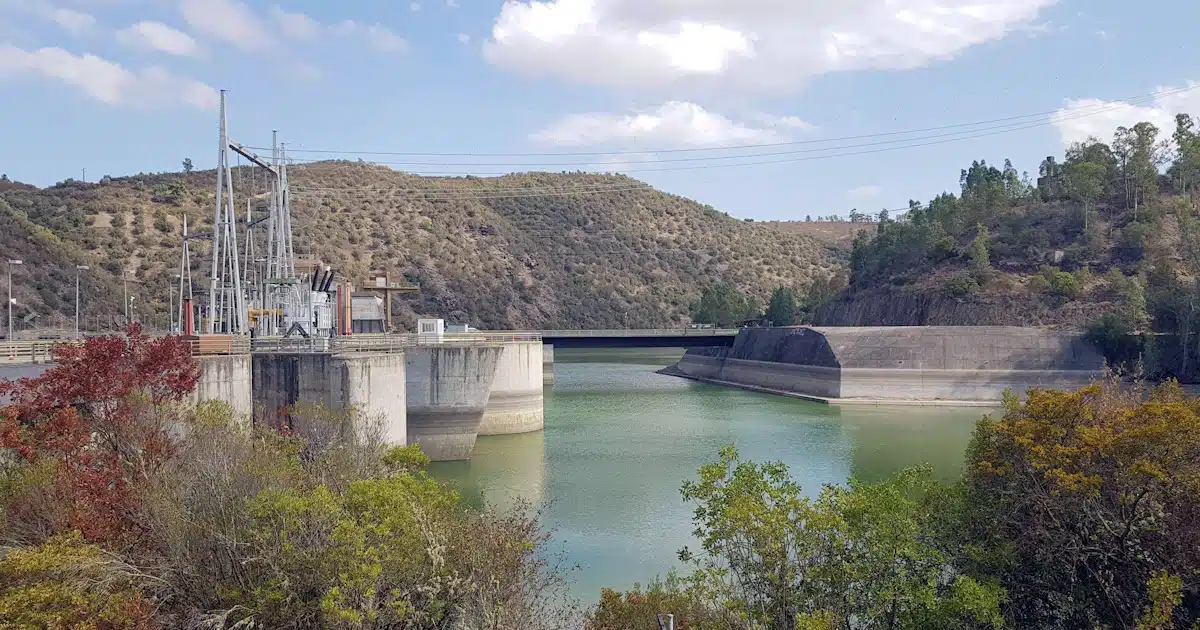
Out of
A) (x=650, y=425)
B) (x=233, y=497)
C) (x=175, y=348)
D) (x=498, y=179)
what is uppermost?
(x=498, y=179)

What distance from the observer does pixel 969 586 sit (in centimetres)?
1279

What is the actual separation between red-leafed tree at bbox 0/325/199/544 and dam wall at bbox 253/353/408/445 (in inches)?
373

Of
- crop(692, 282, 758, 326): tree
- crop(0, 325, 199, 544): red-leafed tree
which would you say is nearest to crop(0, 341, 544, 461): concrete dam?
crop(0, 325, 199, 544): red-leafed tree

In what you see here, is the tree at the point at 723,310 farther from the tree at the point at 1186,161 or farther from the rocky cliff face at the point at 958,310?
the tree at the point at 1186,161

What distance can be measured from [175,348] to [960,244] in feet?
297

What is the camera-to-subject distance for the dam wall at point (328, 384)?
29.3 metres

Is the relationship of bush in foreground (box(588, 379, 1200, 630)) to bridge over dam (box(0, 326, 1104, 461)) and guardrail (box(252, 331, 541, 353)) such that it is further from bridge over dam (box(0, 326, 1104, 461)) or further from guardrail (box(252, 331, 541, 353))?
guardrail (box(252, 331, 541, 353))

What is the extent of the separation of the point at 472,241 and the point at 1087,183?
82.0 meters

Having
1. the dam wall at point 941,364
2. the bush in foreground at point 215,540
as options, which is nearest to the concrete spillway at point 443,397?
the bush in foreground at point 215,540

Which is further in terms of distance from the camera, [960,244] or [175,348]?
[960,244]

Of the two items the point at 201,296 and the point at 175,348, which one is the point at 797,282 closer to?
the point at 201,296

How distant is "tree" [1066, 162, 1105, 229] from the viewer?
8712cm

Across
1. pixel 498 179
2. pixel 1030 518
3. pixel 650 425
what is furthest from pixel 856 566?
pixel 498 179

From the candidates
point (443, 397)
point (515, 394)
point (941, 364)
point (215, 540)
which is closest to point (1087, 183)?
point (941, 364)
